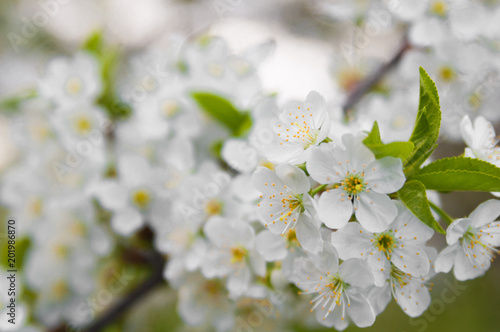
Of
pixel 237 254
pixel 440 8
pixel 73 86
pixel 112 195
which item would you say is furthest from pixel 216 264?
pixel 440 8

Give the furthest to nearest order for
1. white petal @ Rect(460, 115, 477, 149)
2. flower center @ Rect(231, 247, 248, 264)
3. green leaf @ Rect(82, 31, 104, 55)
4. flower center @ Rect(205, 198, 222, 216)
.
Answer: green leaf @ Rect(82, 31, 104, 55), flower center @ Rect(205, 198, 222, 216), flower center @ Rect(231, 247, 248, 264), white petal @ Rect(460, 115, 477, 149)

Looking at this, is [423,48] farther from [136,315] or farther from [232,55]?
[136,315]

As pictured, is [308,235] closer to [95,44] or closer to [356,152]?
[356,152]

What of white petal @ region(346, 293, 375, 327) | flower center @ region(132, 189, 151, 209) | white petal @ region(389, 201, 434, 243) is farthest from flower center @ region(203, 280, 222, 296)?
white petal @ region(389, 201, 434, 243)

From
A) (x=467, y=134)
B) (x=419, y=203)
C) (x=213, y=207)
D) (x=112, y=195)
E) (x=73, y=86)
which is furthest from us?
(x=73, y=86)

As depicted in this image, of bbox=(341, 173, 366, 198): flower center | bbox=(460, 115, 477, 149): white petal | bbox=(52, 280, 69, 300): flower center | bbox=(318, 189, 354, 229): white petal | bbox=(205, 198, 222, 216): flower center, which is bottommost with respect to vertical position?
A: bbox=(52, 280, 69, 300): flower center

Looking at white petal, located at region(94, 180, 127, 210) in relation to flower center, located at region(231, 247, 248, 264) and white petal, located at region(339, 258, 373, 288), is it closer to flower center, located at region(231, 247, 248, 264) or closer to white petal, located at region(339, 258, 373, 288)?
flower center, located at region(231, 247, 248, 264)

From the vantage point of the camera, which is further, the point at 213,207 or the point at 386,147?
the point at 213,207
